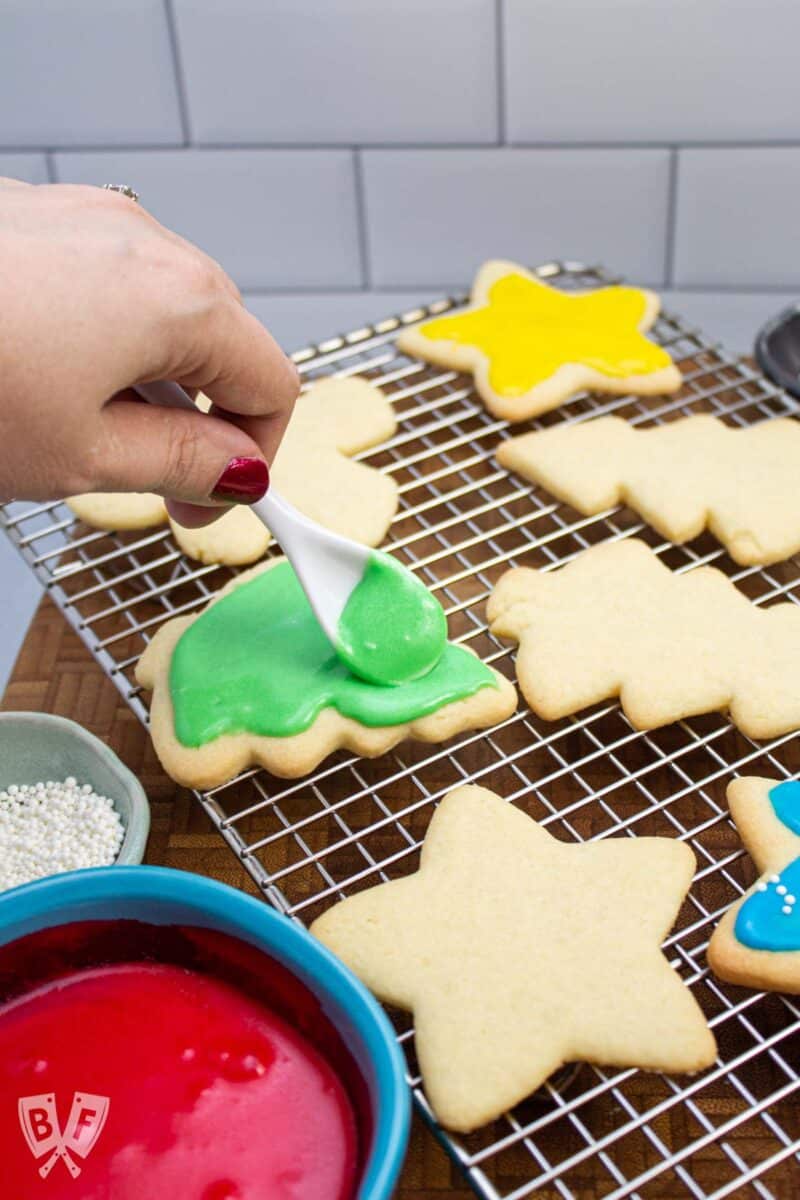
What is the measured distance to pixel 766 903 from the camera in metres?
0.80

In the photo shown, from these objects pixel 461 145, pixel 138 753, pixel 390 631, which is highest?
pixel 461 145

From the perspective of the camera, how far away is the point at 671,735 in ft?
3.19

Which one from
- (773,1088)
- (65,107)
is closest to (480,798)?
(773,1088)

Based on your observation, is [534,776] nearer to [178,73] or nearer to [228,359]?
[228,359]

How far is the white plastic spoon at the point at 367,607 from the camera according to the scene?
3.13 ft

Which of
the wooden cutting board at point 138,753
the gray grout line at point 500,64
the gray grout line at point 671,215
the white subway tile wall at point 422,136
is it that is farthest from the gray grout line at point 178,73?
the wooden cutting board at point 138,753

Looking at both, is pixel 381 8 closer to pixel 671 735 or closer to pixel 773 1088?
pixel 671 735

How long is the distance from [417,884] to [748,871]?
215 mm

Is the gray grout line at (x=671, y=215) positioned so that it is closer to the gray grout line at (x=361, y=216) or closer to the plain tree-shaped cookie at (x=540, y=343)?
the plain tree-shaped cookie at (x=540, y=343)

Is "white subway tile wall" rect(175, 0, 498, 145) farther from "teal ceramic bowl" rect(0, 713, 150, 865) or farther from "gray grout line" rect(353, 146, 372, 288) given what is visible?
"teal ceramic bowl" rect(0, 713, 150, 865)

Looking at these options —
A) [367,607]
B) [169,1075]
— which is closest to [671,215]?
[367,607]

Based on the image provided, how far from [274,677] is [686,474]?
40cm

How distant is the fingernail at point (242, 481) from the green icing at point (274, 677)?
0.16m

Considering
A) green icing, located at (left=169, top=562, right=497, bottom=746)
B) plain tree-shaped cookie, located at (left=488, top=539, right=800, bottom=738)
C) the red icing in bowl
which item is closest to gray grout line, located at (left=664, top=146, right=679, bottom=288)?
plain tree-shaped cookie, located at (left=488, top=539, right=800, bottom=738)
